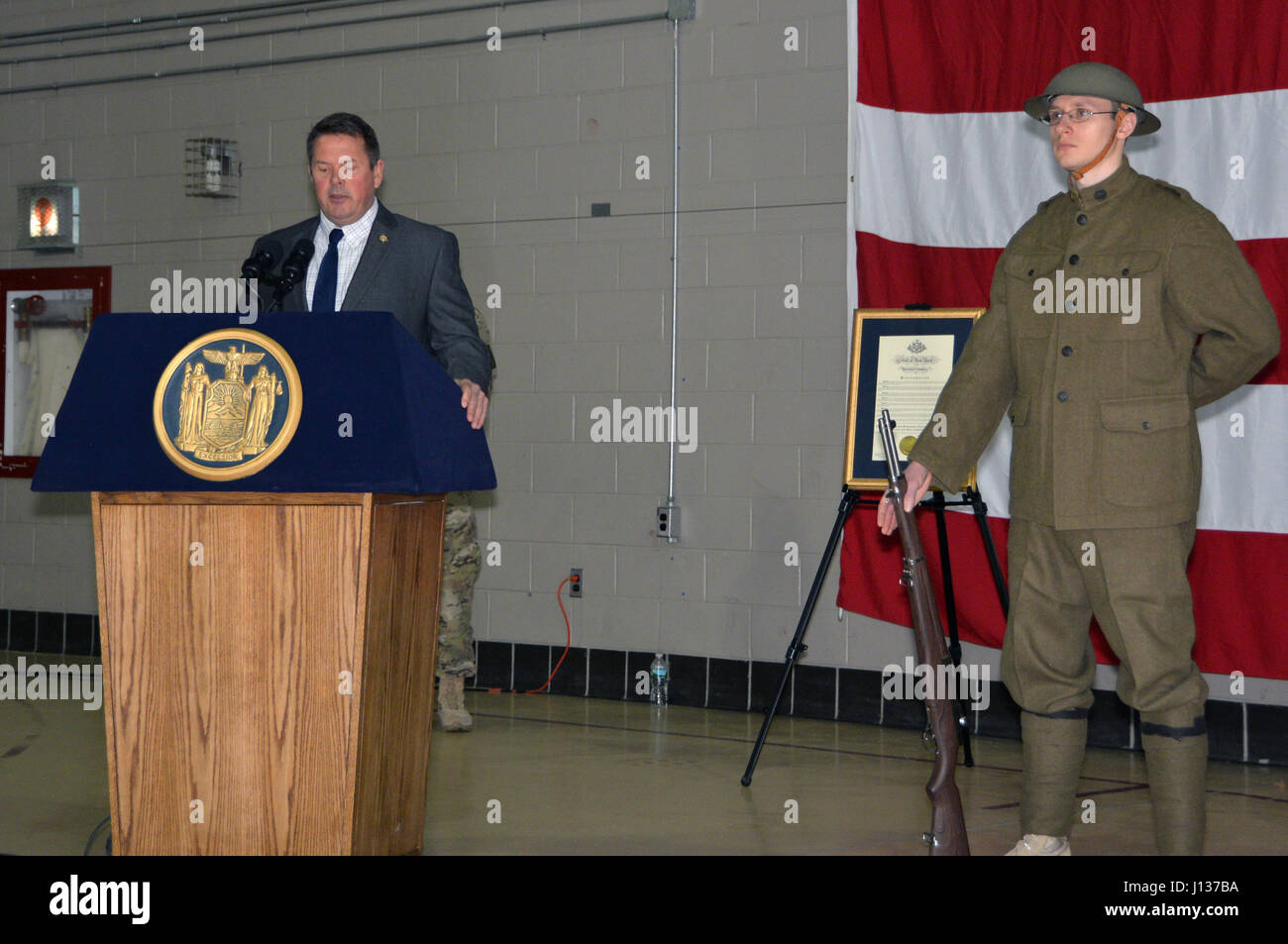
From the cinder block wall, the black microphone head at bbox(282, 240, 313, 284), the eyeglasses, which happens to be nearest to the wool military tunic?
the eyeglasses

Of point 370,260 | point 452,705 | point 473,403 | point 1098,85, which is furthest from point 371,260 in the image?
point 452,705

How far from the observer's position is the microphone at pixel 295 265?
8.82 feet

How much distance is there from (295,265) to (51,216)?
4.83m

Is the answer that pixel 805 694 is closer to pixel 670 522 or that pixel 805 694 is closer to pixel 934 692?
pixel 670 522

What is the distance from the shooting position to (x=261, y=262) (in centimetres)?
272

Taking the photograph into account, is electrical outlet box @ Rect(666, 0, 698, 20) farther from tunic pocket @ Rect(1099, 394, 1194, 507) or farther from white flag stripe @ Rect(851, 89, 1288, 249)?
tunic pocket @ Rect(1099, 394, 1194, 507)

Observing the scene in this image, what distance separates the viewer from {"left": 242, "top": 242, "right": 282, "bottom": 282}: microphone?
2.69m

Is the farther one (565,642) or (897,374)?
(565,642)

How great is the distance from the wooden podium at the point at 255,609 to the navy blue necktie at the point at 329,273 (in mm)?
498

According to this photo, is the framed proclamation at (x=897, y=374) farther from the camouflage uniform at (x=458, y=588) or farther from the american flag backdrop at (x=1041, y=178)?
the camouflage uniform at (x=458, y=588)

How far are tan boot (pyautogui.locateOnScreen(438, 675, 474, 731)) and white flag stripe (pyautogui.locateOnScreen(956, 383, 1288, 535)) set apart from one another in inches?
79.4

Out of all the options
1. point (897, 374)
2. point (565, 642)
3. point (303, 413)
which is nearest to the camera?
point (303, 413)

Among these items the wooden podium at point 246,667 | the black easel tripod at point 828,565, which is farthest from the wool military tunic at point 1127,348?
the wooden podium at point 246,667
